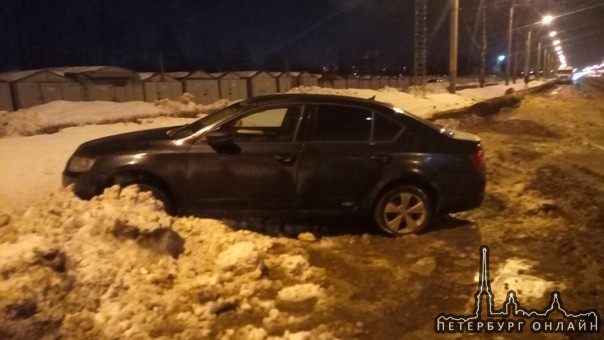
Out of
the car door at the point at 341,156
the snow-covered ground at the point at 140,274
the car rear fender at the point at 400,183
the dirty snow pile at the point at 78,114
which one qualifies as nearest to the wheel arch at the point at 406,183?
the car rear fender at the point at 400,183

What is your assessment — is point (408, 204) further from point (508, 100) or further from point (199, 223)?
point (508, 100)

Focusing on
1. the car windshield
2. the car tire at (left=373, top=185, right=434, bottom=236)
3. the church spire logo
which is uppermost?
the car windshield

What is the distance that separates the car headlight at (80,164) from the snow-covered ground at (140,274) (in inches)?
10.4

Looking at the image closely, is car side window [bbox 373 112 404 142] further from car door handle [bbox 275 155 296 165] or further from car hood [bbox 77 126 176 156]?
car hood [bbox 77 126 176 156]

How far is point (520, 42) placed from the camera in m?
81.8

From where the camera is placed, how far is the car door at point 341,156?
630cm

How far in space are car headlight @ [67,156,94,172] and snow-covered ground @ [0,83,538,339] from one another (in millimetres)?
265

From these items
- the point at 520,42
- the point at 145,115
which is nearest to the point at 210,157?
the point at 145,115

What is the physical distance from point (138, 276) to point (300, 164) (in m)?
2.16

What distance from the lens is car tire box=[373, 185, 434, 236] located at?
6504mm

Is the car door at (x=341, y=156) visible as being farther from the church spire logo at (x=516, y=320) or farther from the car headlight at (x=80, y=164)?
the car headlight at (x=80, y=164)

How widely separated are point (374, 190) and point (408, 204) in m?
0.45

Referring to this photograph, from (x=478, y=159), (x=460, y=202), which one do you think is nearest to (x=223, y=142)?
(x=460, y=202)

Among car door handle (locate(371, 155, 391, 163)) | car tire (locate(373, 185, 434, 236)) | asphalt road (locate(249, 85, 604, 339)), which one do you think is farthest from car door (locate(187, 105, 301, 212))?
car tire (locate(373, 185, 434, 236))
